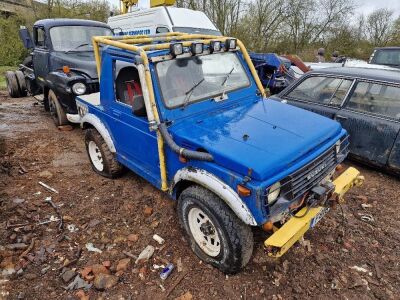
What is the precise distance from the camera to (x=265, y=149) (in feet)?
8.32

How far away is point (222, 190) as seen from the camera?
250cm

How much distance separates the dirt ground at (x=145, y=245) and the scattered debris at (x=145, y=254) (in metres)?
0.05

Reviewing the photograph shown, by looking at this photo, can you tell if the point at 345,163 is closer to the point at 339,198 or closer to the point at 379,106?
the point at 379,106

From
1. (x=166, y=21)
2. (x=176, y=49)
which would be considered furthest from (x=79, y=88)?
(x=166, y=21)

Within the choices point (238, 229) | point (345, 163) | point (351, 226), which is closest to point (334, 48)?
point (345, 163)

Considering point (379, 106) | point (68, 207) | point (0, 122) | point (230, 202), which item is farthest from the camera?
point (0, 122)

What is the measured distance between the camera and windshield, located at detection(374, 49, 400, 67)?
8.53 meters

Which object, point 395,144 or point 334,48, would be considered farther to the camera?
point 334,48

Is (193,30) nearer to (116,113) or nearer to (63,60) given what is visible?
(63,60)

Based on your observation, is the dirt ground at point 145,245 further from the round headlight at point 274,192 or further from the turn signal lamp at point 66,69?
the turn signal lamp at point 66,69

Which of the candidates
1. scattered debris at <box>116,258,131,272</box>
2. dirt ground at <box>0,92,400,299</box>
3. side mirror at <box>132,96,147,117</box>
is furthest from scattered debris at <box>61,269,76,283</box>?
side mirror at <box>132,96,147,117</box>

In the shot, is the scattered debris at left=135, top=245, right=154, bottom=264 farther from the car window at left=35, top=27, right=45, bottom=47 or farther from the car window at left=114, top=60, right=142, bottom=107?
the car window at left=35, top=27, right=45, bottom=47

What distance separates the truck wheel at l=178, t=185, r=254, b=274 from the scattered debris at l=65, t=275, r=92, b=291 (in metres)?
1.08

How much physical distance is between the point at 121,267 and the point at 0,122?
605 cm
